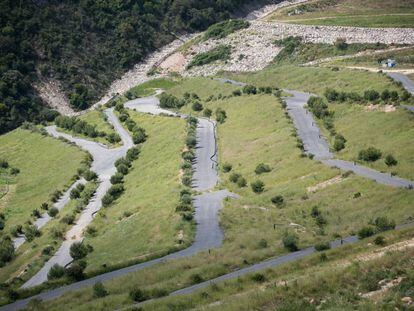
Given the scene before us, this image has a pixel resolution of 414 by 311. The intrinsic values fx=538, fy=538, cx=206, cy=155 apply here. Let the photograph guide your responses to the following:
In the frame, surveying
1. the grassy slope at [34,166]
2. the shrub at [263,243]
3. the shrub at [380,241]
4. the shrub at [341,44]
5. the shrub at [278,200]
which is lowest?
the grassy slope at [34,166]

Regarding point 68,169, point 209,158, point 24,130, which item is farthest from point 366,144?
point 24,130

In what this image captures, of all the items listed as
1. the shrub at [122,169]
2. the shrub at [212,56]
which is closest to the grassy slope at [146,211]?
the shrub at [122,169]

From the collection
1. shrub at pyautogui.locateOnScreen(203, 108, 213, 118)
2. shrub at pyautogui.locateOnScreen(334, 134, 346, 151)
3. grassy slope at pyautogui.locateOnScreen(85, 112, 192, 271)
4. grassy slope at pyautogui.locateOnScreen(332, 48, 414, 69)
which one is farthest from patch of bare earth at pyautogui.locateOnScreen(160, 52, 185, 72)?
shrub at pyautogui.locateOnScreen(334, 134, 346, 151)

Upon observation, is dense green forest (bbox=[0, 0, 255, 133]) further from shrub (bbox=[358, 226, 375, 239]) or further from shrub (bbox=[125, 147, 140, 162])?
shrub (bbox=[358, 226, 375, 239])

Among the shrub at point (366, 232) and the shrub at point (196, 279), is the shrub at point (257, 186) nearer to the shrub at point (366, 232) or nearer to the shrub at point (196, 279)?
the shrub at point (366, 232)

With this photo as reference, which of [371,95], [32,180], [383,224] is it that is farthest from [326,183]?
[32,180]

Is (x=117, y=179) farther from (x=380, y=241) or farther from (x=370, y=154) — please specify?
(x=380, y=241)
